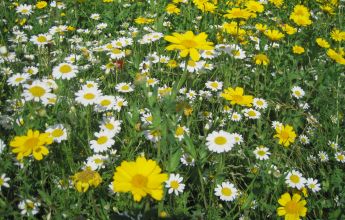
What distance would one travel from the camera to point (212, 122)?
2.72m

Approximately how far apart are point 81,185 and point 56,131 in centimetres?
43

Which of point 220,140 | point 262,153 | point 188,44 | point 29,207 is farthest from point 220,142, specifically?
point 29,207

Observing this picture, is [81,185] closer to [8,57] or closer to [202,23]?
[8,57]

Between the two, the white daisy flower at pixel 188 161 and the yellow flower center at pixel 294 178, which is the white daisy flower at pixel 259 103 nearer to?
the yellow flower center at pixel 294 178

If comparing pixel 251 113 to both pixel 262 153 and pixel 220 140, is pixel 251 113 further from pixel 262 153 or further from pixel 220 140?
pixel 220 140

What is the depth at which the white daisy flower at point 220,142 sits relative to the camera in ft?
7.11

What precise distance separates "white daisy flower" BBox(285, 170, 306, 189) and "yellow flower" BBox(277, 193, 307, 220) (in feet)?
0.49

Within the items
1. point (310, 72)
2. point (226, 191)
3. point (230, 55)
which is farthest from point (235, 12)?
point (226, 191)

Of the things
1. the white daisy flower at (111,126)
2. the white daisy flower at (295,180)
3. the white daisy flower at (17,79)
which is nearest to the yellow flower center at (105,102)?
the white daisy flower at (111,126)

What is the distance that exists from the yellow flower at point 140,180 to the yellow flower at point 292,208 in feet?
2.66

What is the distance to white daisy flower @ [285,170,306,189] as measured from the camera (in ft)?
7.23

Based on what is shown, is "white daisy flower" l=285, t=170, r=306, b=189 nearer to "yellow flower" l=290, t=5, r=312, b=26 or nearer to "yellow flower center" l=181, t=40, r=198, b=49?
"yellow flower center" l=181, t=40, r=198, b=49

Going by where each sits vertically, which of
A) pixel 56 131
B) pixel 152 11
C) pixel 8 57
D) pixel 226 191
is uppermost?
pixel 152 11

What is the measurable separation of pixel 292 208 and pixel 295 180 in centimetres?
25
